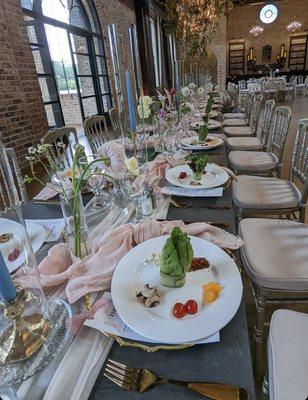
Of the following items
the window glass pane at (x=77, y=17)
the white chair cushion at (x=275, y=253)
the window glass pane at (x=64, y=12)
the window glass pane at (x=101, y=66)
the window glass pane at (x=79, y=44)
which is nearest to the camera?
the white chair cushion at (x=275, y=253)

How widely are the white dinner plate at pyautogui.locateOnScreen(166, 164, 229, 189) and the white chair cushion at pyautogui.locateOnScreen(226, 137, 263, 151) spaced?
1713 mm

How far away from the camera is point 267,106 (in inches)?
114

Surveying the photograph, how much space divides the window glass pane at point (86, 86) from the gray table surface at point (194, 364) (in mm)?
5689

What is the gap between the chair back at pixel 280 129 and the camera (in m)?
2.21

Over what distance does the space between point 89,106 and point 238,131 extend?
356 cm

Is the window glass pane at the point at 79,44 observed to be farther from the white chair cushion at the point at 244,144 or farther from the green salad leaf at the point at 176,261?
the green salad leaf at the point at 176,261

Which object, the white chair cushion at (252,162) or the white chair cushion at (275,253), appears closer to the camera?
the white chair cushion at (275,253)

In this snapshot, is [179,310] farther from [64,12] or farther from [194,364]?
[64,12]

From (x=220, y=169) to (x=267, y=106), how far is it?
1913 mm

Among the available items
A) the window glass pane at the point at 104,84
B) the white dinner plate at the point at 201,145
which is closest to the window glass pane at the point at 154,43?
the window glass pane at the point at 104,84

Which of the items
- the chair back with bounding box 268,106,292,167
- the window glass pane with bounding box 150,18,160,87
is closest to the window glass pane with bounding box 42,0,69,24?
the chair back with bounding box 268,106,292,167

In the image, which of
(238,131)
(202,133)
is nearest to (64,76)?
(238,131)

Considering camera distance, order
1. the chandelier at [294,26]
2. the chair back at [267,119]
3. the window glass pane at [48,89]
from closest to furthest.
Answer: the chair back at [267,119] → the window glass pane at [48,89] → the chandelier at [294,26]

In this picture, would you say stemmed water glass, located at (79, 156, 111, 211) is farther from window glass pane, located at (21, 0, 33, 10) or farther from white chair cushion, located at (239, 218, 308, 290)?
window glass pane, located at (21, 0, 33, 10)
